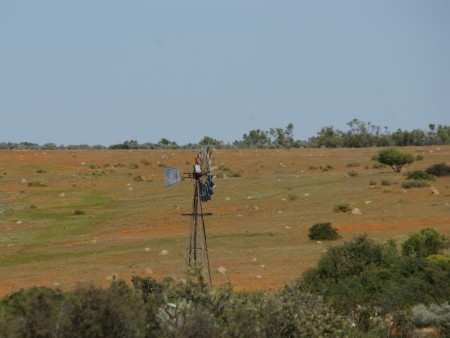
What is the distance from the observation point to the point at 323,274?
26109mm

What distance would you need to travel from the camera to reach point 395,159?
68938mm

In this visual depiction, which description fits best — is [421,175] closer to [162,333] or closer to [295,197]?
[295,197]

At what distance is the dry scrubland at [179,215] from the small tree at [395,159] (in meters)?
1.26

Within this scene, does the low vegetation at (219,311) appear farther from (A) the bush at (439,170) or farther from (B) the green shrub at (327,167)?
(B) the green shrub at (327,167)

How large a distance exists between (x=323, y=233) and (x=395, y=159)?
3246cm

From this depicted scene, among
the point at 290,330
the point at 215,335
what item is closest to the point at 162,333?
the point at 215,335

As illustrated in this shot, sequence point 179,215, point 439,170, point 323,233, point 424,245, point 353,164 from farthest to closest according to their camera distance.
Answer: point 353,164 → point 439,170 → point 179,215 → point 323,233 → point 424,245

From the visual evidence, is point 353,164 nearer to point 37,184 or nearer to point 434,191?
point 434,191

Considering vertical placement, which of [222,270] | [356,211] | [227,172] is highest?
[227,172]

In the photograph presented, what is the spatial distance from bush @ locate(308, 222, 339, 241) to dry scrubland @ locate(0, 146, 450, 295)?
636mm

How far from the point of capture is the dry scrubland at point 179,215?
108 feet

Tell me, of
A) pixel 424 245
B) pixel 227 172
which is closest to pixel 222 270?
pixel 424 245

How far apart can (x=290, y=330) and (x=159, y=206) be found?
40862mm

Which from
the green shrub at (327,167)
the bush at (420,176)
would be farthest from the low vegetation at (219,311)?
the green shrub at (327,167)
